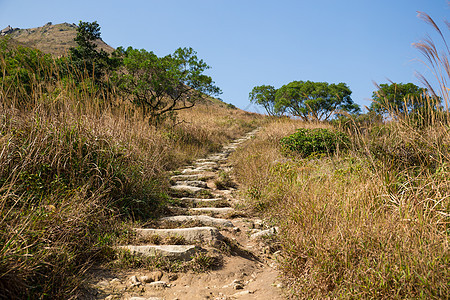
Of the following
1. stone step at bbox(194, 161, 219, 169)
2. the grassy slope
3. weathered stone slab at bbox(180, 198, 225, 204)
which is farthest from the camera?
stone step at bbox(194, 161, 219, 169)

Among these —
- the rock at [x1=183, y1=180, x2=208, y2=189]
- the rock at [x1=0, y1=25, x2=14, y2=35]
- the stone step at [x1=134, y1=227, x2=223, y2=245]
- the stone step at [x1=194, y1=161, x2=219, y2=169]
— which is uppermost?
the rock at [x1=0, y1=25, x2=14, y2=35]

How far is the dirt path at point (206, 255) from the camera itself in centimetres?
234

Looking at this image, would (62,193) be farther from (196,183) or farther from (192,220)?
(196,183)

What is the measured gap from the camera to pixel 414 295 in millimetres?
1690

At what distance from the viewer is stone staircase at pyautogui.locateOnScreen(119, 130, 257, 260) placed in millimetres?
2836

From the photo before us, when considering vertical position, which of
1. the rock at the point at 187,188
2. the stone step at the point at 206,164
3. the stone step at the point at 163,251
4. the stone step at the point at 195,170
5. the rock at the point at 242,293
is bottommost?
the rock at the point at 242,293

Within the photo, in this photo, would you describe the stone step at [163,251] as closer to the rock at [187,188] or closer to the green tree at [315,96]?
the rock at [187,188]

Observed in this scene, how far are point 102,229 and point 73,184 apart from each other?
2.06 ft

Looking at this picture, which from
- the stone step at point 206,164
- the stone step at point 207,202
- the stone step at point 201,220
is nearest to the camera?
the stone step at point 201,220

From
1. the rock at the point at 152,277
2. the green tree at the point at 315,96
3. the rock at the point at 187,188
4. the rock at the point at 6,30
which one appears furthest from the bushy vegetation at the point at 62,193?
the rock at the point at 6,30

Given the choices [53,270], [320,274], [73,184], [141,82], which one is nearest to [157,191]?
[73,184]

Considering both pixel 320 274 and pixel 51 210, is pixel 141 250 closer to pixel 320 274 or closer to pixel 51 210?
pixel 51 210

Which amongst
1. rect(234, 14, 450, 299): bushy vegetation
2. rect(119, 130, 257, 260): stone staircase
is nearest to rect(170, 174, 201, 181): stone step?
rect(119, 130, 257, 260): stone staircase

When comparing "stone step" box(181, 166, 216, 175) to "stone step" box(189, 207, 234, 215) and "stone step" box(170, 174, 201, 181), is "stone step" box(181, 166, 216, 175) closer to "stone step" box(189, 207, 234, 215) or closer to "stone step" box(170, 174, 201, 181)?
"stone step" box(170, 174, 201, 181)
